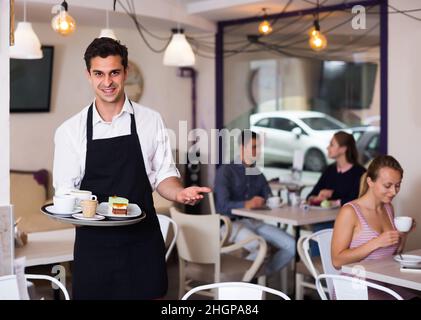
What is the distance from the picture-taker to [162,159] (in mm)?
2445

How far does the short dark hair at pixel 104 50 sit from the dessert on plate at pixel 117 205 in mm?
447

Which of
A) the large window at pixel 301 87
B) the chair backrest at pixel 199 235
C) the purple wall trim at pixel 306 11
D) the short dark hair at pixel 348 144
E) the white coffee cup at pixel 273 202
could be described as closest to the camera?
the chair backrest at pixel 199 235

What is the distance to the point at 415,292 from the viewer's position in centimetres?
315

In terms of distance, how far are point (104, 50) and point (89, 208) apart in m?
0.53

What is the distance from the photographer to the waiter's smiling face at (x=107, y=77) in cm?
228

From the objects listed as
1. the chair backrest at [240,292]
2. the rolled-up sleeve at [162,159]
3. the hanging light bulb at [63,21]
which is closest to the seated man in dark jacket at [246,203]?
the hanging light bulb at [63,21]

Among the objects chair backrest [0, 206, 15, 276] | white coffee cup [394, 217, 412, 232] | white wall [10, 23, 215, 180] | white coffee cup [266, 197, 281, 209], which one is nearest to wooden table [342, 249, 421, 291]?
white coffee cup [394, 217, 412, 232]

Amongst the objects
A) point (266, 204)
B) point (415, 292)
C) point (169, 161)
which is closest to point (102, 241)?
point (169, 161)

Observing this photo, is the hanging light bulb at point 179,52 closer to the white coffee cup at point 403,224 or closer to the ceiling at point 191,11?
the ceiling at point 191,11

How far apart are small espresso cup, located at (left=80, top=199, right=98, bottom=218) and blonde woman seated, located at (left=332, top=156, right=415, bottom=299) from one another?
127 cm

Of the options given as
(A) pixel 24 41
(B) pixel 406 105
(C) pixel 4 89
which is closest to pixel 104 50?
(C) pixel 4 89

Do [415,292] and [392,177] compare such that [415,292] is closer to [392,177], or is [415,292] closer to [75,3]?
[392,177]

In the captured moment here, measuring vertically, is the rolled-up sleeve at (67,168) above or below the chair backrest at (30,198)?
above

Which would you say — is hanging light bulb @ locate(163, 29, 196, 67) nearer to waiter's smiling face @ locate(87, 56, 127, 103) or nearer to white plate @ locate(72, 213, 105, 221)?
waiter's smiling face @ locate(87, 56, 127, 103)
